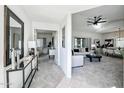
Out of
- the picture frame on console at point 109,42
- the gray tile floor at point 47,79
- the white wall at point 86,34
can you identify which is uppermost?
the white wall at point 86,34

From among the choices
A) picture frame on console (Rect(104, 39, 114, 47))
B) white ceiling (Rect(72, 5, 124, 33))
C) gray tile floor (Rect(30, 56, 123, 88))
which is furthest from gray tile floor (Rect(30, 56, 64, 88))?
picture frame on console (Rect(104, 39, 114, 47))

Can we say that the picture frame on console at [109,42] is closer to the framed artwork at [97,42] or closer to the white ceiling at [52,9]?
the framed artwork at [97,42]

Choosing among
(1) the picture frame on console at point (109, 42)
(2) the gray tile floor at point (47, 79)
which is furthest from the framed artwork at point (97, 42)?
(2) the gray tile floor at point (47, 79)

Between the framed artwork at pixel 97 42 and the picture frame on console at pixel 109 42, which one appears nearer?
the picture frame on console at pixel 109 42

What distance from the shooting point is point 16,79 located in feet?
6.98

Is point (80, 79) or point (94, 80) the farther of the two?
point (80, 79)

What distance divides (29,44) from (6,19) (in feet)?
6.28

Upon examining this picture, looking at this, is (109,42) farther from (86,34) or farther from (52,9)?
(52,9)

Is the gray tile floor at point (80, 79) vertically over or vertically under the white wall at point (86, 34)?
under

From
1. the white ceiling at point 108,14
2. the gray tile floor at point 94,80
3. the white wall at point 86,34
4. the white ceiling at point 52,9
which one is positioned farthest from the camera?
the white wall at point 86,34

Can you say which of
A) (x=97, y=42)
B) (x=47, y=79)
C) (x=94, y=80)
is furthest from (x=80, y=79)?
(x=97, y=42)
